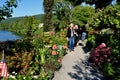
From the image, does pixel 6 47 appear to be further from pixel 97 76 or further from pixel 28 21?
pixel 28 21

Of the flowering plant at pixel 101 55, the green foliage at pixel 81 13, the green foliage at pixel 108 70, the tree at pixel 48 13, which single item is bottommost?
the green foliage at pixel 108 70

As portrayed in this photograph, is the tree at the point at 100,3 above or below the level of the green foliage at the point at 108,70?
above

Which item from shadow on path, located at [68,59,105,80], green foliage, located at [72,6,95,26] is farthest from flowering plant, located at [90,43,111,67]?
green foliage, located at [72,6,95,26]

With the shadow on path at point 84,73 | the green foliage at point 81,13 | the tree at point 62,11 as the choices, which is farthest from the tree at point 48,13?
the shadow on path at point 84,73

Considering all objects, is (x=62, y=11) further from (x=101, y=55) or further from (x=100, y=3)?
(x=101, y=55)

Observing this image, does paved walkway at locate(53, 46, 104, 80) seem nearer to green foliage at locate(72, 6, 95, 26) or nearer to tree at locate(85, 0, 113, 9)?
tree at locate(85, 0, 113, 9)

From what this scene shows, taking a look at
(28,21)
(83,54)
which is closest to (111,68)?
(83,54)

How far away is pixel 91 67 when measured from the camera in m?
15.1

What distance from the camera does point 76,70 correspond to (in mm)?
14305

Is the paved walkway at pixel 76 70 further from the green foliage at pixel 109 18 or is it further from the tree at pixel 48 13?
the tree at pixel 48 13

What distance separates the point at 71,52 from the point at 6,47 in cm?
400

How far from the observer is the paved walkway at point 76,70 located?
42.9 ft

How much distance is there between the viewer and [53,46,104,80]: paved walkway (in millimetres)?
13070

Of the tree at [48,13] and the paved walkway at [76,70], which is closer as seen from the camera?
the paved walkway at [76,70]
